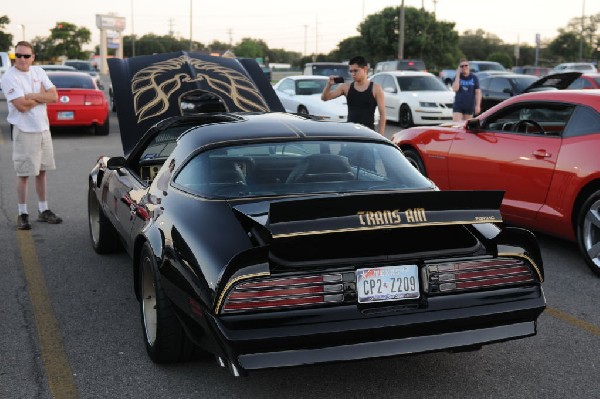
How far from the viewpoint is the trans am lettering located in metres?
3.32

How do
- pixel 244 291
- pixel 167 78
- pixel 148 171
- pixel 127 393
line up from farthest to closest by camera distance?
1. pixel 167 78
2. pixel 148 171
3. pixel 127 393
4. pixel 244 291

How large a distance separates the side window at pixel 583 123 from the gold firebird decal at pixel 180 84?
3263mm

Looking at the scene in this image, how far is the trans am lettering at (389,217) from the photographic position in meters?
3.32

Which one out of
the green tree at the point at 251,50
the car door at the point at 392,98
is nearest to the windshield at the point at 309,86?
the car door at the point at 392,98

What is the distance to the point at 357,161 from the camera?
14.7ft

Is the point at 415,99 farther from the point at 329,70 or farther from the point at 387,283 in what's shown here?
the point at 387,283

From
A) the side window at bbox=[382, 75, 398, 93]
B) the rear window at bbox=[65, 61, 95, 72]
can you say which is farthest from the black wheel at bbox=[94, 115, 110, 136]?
the rear window at bbox=[65, 61, 95, 72]

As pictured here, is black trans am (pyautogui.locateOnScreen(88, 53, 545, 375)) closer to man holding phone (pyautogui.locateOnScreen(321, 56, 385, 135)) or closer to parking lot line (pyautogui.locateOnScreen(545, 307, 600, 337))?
parking lot line (pyautogui.locateOnScreen(545, 307, 600, 337))

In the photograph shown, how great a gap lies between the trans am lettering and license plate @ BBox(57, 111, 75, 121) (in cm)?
1520

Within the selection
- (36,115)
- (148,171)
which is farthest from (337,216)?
(36,115)

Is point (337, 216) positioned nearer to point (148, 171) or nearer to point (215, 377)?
point (215, 377)

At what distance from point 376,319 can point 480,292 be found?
1.86 feet

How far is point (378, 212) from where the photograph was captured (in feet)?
11.0

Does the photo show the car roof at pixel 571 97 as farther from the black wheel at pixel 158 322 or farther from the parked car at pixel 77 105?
the parked car at pixel 77 105
